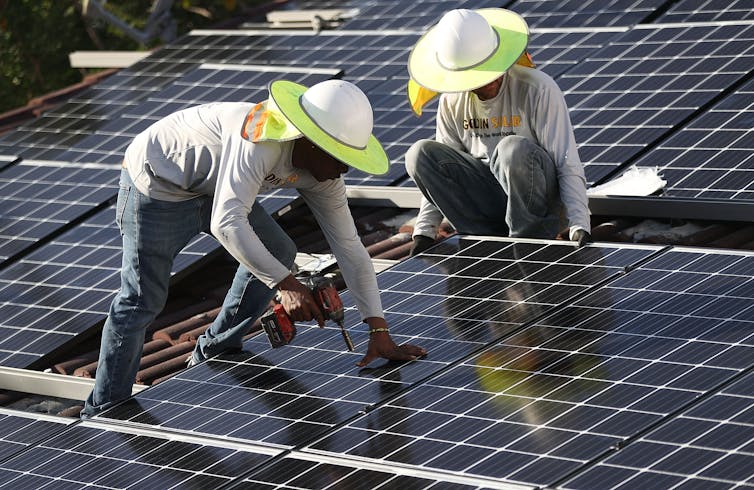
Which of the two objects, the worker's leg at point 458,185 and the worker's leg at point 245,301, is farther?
the worker's leg at point 458,185

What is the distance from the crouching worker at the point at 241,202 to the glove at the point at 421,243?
4.86 ft

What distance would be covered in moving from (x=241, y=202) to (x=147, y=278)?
1.26 meters

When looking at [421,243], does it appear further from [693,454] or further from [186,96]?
[186,96]

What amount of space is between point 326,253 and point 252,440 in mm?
3917

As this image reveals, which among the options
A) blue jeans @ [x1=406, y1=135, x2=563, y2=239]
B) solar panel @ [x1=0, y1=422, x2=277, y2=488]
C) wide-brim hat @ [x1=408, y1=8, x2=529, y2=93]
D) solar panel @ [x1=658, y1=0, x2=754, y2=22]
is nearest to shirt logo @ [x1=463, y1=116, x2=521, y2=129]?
blue jeans @ [x1=406, y1=135, x2=563, y2=239]

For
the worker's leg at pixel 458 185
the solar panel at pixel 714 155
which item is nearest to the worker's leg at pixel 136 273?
the worker's leg at pixel 458 185

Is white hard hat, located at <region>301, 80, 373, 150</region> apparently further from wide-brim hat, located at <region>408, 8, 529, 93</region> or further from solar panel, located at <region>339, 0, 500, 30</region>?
solar panel, located at <region>339, 0, 500, 30</region>

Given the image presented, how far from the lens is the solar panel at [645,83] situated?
38.1ft

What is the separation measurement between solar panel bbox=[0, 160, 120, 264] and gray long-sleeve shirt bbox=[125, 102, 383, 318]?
3.93 m

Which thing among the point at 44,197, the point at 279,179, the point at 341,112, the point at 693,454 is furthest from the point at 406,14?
the point at 693,454

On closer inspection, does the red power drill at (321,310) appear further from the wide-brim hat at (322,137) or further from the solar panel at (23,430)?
the solar panel at (23,430)

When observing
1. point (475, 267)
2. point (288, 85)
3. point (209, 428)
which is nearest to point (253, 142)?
point (288, 85)

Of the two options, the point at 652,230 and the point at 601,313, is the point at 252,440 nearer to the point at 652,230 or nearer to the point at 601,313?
the point at 601,313

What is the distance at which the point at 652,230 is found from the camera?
10.7 meters
